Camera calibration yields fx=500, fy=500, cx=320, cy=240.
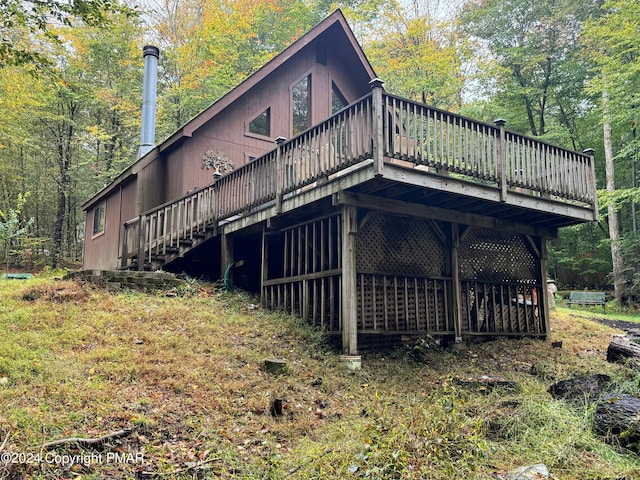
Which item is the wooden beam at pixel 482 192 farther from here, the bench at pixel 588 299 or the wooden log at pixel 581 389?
the bench at pixel 588 299

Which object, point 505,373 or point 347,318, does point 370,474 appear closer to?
point 347,318

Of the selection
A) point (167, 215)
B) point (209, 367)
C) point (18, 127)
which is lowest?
point (209, 367)

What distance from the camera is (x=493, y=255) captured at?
10.8 metres

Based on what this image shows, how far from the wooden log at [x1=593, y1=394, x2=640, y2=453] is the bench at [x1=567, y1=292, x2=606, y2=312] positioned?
15.7 m

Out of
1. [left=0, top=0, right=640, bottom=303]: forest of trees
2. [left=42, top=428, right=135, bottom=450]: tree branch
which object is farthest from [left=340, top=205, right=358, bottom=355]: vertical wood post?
[left=0, top=0, right=640, bottom=303]: forest of trees

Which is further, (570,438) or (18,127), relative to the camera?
(18,127)

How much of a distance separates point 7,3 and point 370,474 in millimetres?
7546

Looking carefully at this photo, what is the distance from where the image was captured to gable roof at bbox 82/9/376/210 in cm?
1302

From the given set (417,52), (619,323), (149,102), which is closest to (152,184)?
(149,102)

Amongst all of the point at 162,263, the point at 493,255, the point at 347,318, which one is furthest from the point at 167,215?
the point at 493,255

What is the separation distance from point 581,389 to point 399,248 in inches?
162

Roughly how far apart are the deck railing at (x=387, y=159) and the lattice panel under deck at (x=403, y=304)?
2.17m

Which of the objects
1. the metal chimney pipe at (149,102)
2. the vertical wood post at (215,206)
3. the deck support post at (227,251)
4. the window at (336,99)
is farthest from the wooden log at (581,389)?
the metal chimney pipe at (149,102)

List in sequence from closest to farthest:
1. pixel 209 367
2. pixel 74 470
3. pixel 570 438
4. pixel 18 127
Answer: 1. pixel 74 470
2. pixel 570 438
3. pixel 209 367
4. pixel 18 127
